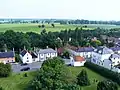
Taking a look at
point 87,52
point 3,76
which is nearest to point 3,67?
→ point 3,76

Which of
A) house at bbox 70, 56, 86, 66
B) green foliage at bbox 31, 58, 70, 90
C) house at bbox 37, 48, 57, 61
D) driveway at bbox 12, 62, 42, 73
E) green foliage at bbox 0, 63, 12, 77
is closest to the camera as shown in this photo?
green foliage at bbox 31, 58, 70, 90

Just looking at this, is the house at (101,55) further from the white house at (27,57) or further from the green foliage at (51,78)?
the green foliage at (51,78)

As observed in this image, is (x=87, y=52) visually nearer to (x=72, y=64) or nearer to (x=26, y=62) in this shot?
(x=72, y=64)

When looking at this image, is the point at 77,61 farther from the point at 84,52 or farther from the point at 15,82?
the point at 15,82

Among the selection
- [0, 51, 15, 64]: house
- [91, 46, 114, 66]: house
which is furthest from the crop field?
[0, 51, 15, 64]: house

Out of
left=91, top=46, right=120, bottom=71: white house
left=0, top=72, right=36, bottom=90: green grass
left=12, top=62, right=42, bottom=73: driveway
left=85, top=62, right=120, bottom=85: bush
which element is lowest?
left=12, top=62, right=42, bottom=73: driveway

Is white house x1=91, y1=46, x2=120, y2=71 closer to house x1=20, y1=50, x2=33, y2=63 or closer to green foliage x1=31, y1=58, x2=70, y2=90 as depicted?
green foliage x1=31, y1=58, x2=70, y2=90

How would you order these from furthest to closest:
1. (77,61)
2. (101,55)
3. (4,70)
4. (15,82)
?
(77,61) < (101,55) < (4,70) < (15,82)

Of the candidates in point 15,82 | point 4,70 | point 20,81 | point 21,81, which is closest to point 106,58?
point 21,81
